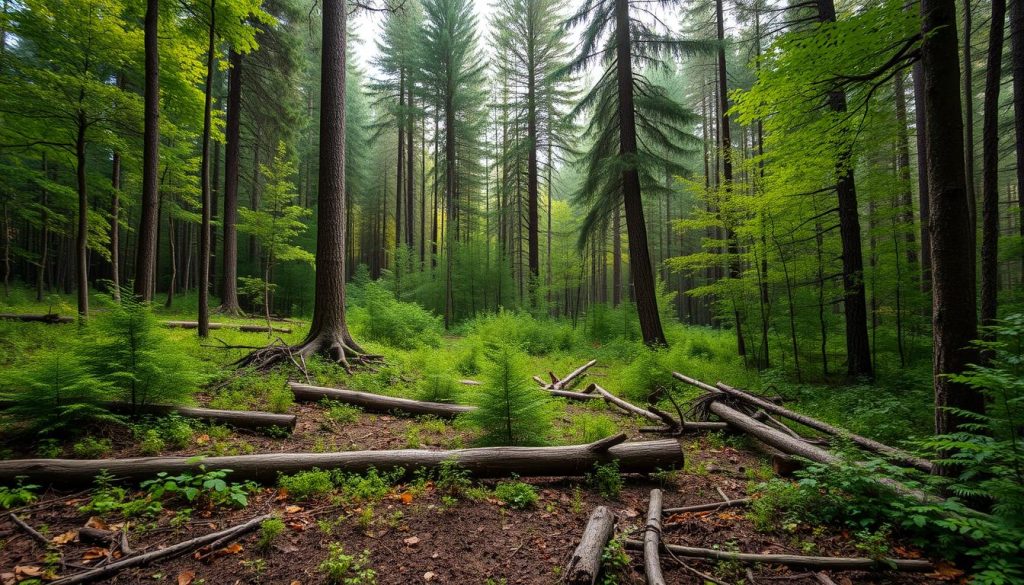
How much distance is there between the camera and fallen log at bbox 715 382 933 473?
3.49 metres

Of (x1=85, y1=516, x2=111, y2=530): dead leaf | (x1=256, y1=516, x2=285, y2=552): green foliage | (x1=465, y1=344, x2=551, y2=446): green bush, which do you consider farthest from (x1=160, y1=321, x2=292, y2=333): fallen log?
(x1=256, y1=516, x2=285, y2=552): green foliage

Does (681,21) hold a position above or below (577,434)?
above

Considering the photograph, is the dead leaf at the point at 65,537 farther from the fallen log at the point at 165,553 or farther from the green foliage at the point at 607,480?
the green foliage at the point at 607,480

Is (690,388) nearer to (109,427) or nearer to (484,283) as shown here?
(109,427)

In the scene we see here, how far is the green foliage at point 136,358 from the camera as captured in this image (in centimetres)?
381

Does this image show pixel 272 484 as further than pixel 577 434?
No

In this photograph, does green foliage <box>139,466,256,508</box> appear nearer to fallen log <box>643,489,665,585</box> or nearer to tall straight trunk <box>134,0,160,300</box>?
fallen log <box>643,489,665,585</box>

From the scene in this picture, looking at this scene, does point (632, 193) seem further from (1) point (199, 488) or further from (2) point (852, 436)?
(1) point (199, 488)

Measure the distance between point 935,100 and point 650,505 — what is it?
14.7 ft

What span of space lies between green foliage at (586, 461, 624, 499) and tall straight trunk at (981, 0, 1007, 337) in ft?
23.1

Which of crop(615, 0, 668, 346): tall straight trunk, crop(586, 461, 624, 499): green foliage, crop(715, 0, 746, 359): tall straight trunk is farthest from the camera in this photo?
crop(715, 0, 746, 359): tall straight trunk

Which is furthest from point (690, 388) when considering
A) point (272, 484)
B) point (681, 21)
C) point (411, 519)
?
point (681, 21)

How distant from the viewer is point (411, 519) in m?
2.85

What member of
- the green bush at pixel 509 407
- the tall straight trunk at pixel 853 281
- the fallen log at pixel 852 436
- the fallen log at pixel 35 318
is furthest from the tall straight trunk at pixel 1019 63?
the fallen log at pixel 35 318
